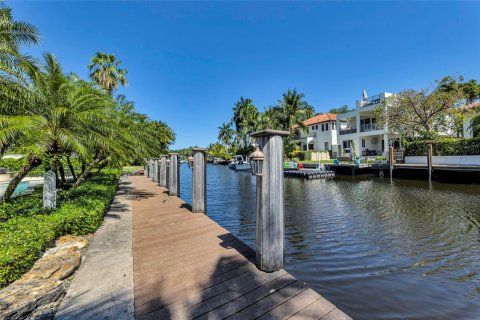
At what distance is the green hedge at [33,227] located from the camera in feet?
10.5

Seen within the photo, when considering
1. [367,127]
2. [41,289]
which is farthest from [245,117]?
[41,289]

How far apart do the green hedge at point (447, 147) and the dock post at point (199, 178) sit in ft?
72.8

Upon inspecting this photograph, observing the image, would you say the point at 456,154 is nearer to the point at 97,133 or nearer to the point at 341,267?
the point at 341,267

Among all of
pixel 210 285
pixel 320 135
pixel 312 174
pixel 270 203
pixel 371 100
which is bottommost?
pixel 210 285

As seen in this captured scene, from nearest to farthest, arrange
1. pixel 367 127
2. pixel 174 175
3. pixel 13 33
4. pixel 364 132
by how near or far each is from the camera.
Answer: pixel 13 33 < pixel 174 175 < pixel 364 132 < pixel 367 127

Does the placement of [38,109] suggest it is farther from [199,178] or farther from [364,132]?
[364,132]

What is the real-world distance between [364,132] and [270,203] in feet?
109

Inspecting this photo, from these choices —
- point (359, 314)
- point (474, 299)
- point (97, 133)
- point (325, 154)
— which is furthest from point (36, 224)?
Result: point (325, 154)

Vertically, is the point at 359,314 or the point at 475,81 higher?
the point at 475,81

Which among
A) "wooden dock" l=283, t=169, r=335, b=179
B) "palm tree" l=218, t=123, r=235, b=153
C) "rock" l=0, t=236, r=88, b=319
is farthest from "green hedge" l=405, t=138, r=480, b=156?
"palm tree" l=218, t=123, r=235, b=153

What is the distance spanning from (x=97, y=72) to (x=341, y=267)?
25.4 m

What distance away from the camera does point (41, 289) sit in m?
2.91

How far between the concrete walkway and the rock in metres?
0.13

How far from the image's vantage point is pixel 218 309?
2688mm
